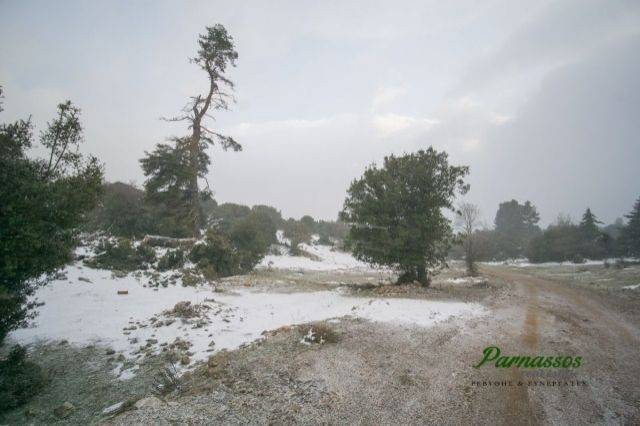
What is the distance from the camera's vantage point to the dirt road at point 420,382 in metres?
4.75

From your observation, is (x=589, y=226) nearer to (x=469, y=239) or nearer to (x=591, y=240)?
(x=591, y=240)

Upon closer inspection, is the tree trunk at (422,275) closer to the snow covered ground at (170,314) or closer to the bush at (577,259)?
the snow covered ground at (170,314)

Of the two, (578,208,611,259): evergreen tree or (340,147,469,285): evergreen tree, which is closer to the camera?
(340,147,469,285): evergreen tree

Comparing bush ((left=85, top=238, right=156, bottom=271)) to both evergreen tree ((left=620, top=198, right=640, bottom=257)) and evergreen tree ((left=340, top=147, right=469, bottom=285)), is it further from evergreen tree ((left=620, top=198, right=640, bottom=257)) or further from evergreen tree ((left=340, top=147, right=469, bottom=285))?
evergreen tree ((left=620, top=198, right=640, bottom=257))

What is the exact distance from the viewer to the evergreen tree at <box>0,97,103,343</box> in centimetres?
595

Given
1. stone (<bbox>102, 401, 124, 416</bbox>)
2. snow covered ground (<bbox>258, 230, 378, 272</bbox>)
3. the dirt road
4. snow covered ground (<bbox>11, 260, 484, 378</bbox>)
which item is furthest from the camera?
snow covered ground (<bbox>258, 230, 378, 272</bbox>)

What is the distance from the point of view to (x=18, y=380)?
233 inches

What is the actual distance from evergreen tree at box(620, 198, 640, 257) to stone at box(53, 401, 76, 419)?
172 ft

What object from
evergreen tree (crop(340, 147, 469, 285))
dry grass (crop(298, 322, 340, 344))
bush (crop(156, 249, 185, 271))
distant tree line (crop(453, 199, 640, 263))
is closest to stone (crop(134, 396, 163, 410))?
dry grass (crop(298, 322, 340, 344))

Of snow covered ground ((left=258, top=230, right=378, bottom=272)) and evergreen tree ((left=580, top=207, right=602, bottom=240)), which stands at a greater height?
evergreen tree ((left=580, top=207, right=602, bottom=240))

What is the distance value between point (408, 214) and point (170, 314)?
11.8 meters

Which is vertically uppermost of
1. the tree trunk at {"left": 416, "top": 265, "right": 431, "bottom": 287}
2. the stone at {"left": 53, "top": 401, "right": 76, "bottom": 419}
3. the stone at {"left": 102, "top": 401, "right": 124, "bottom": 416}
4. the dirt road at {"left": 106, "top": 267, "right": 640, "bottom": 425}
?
the tree trunk at {"left": 416, "top": 265, "right": 431, "bottom": 287}

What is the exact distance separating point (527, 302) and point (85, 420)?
16.4 meters

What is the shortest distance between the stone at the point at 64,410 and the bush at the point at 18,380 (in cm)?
92
